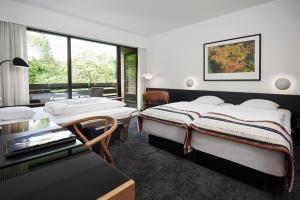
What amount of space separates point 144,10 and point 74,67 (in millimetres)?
2014

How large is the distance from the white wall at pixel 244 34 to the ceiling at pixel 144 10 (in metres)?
0.21

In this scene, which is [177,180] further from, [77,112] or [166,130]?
[77,112]

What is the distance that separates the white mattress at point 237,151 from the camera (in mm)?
1506

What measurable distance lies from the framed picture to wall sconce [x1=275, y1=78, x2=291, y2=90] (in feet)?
1.10

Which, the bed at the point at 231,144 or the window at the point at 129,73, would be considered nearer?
Answer: the bed at the point at 231,144

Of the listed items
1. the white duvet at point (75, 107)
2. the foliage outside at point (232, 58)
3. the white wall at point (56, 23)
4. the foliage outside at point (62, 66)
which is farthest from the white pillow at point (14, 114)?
the foliage outside at point (232, 58)

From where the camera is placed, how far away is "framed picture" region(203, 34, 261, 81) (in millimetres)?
3150

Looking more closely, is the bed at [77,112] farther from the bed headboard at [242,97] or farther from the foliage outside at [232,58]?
the foliage outside at [232,58]

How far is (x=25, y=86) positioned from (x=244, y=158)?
366 centimetres

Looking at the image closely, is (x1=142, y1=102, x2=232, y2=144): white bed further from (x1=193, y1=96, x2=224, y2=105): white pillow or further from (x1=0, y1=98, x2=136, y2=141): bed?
(x1=193, y1=96, x2=224, y2=105): white pillow

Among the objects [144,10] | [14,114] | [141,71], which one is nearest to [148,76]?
[141,71]

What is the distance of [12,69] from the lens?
2969 millimetres

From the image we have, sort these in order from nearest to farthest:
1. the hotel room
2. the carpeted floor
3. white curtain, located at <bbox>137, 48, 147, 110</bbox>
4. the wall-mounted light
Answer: the hotel room, the carpeted floor, the wall-mounted light, white curtain, located at <bbox>137, 48, 147, 110</bbox>

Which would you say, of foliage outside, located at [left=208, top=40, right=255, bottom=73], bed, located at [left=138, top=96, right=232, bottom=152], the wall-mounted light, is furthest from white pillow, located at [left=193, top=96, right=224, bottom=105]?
the wall-mounted light
